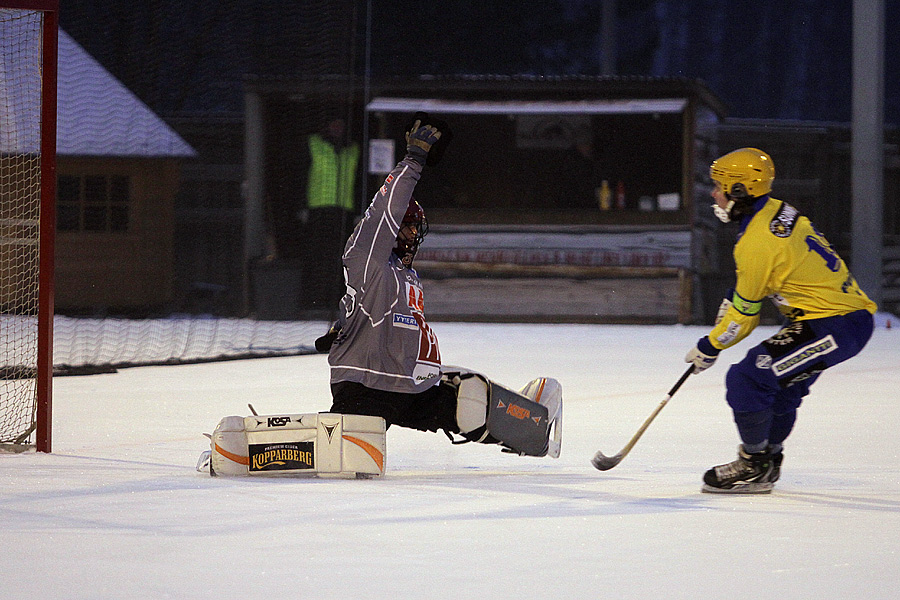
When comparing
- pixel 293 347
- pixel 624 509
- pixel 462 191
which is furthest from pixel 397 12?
pixel 624 509

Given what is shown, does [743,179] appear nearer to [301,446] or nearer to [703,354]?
[703,354]

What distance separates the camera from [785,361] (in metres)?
4.41

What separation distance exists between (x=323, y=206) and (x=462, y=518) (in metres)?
12.4

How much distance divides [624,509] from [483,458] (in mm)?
1374

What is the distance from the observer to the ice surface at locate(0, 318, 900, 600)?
3.15 m

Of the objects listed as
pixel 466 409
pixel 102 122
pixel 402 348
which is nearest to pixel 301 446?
pixel 402 348

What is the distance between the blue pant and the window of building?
12989 millimetres

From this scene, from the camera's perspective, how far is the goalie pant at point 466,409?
4.84 meters

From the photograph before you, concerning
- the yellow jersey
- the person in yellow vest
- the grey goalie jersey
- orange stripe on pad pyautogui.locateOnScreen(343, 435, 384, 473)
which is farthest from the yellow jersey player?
the person in yellow vest

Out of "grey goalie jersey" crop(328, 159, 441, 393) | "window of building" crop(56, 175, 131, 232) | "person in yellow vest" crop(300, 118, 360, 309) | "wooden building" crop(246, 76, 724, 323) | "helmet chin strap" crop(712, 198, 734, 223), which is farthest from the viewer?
"window of building" crop(56, 175, 131, 232)

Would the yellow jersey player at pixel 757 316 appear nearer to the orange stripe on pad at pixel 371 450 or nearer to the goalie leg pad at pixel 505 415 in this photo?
the goalie leg pad at pixel 505 415

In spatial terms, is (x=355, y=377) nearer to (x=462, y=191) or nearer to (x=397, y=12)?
→ (x=462, y=191)

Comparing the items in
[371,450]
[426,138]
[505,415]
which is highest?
[426,138]

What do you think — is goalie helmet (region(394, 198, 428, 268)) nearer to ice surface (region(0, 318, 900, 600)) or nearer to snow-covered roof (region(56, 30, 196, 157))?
ice surface (region(0, 318, 900, 600))
